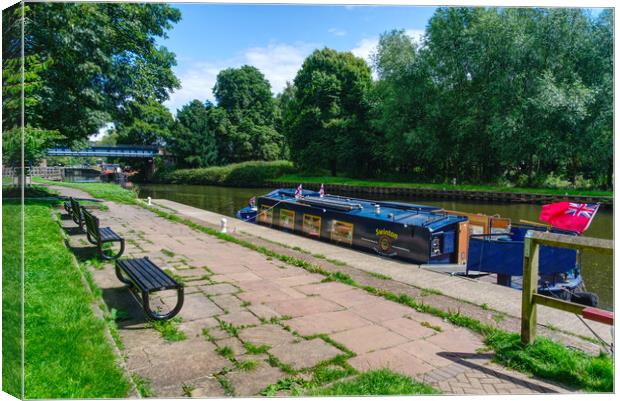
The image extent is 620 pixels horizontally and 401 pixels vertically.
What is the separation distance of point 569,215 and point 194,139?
49231 millimetres

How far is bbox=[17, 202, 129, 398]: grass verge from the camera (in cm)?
292

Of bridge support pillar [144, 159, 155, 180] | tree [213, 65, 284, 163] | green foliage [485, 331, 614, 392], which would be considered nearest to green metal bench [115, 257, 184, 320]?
green foliage [485, 331, 614, 392]

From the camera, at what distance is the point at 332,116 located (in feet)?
155

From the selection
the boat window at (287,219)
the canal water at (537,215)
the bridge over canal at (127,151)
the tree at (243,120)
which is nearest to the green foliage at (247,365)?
the canal water at (537,215)

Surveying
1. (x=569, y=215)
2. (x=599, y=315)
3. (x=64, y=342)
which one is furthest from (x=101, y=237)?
(x=569, y=215)

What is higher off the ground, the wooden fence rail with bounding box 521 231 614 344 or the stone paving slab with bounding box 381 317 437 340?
Result: the wooden fence rail with bounding box 521 231 614 344

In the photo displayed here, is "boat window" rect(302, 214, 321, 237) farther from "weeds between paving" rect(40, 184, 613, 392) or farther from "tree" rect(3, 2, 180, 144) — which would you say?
"weeds between paving" rect(40, 184, 613, 392)

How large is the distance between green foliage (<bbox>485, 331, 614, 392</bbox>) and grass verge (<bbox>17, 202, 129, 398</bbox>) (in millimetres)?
2887

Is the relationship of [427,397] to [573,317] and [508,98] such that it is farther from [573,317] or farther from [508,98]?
[508,98]

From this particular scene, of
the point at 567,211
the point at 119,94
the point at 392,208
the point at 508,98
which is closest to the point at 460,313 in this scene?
the point at 567,211

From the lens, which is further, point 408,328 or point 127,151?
point 127,151

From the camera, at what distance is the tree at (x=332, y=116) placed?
46.4 metres

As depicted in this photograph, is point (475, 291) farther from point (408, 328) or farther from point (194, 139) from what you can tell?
point (194, 139)

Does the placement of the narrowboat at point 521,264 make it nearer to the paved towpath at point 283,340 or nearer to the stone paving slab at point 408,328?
the paved towpath at point 283,340
